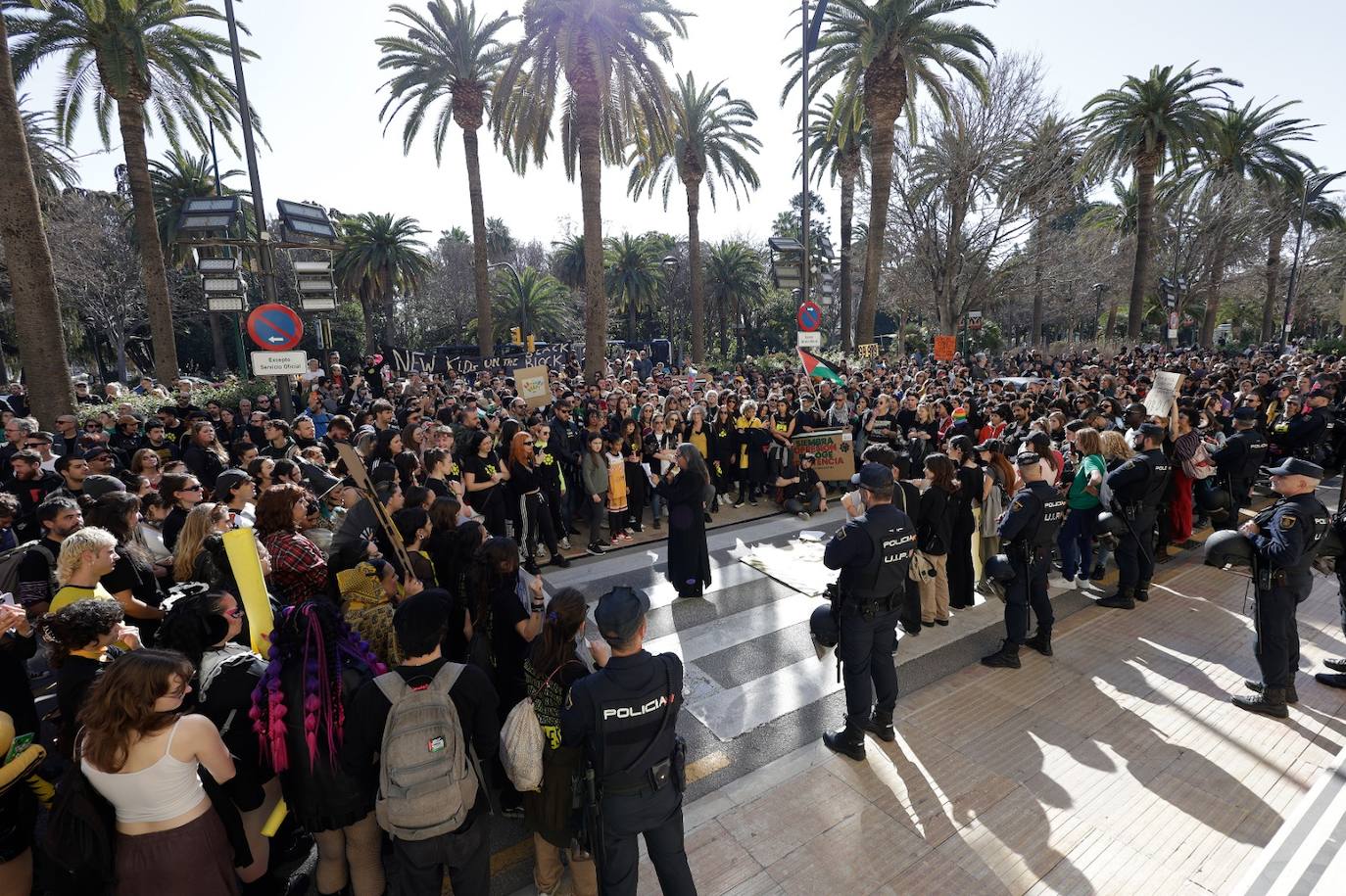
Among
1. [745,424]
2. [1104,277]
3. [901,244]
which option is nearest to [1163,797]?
[745,424]

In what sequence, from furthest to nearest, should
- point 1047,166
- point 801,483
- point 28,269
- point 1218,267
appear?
1. point 1218,267
2. point 1047,166
3. point 801,483
4. point 28,269

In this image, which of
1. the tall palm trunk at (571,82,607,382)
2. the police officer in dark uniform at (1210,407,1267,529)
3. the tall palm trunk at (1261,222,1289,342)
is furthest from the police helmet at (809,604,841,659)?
the tall palm trunk at (1261,222,1289,342)

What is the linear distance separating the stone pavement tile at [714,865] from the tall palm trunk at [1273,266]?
1777 inches

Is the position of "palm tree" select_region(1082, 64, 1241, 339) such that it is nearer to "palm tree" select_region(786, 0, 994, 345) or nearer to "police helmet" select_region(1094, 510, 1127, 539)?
"palm tree" select_region(786, 0, 994, 345)

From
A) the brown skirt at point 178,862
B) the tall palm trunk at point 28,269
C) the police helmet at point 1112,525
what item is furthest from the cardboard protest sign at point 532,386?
the brown skirt at point 178,862

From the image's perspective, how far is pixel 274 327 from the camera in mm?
9156

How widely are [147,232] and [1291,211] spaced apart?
159 ft

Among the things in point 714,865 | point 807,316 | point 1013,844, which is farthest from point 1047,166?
point 714,865

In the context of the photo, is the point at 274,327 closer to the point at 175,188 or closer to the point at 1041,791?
the point at 1041,791

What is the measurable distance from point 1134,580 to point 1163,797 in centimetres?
338

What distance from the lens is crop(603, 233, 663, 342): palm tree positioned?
3841 centimetres

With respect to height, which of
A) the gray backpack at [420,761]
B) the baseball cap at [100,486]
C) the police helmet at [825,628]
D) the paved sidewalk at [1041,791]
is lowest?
the paved sidewalk at [1041,791]

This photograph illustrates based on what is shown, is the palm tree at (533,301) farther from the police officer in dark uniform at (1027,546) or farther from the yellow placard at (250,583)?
the yellow placard at (250,583)

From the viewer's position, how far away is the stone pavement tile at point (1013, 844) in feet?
11.9
